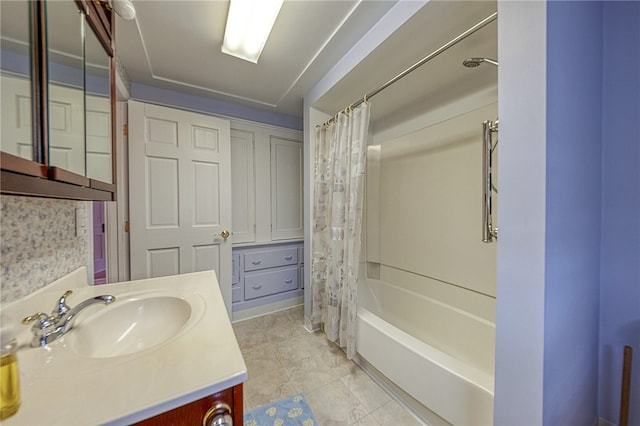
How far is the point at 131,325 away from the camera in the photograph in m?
0.91

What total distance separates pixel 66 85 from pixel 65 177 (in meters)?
0.37

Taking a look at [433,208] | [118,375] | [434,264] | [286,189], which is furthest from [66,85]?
[434,264]

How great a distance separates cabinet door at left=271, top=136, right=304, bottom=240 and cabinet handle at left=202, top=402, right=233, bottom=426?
7.20 ft

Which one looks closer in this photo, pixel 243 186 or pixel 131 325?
pixel 131 325

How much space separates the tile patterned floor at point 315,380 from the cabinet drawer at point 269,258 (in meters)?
0.64

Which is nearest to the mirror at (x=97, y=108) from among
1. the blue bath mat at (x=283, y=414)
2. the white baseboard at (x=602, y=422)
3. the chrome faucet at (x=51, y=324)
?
the chrome faucet at (x=51, y=324)

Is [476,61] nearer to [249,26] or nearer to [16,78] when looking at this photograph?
[249,26]

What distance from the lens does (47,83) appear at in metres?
0.59

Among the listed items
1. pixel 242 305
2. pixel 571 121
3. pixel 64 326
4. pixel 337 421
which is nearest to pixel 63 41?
pixel 64 326

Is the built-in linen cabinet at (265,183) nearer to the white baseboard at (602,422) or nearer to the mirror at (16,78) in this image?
the mirror at (16,78)

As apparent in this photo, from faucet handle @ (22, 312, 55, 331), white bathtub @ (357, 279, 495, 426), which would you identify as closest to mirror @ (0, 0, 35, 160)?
faucet handle @ (22, 312, 55, 331)

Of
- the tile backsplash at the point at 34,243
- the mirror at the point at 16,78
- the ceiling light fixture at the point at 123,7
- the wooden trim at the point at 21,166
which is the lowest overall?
the tile backsplash at the point at 34,243

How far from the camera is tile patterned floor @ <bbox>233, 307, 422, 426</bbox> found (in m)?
1.30

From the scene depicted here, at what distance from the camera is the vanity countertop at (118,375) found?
16.3 inches
